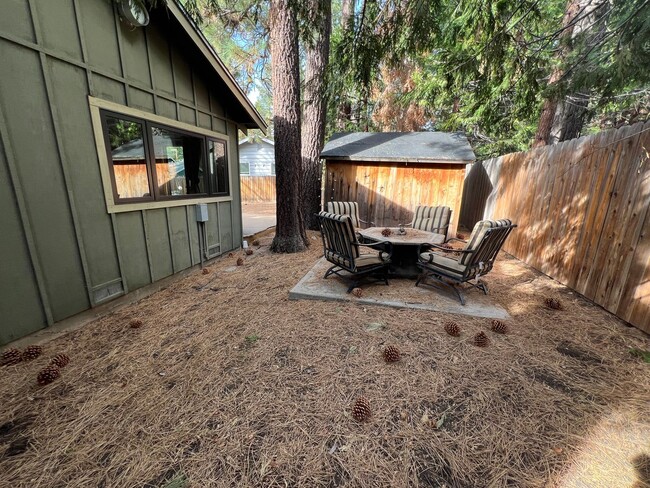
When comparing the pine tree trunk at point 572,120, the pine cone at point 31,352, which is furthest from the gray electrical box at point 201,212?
the pine tree trunk at point 572,120

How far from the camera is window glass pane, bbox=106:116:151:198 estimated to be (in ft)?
10.7

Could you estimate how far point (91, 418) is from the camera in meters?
1.74

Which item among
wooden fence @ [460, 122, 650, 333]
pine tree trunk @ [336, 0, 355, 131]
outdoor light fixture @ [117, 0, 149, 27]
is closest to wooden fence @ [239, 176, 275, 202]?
pine tree trunk @ [336, 0, 355, 131]

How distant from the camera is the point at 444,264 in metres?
3.59

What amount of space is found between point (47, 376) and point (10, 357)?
0.59 m

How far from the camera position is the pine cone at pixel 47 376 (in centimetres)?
201

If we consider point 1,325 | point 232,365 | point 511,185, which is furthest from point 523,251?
point 1,325

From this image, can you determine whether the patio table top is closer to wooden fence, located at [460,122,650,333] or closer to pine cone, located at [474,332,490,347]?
pine cone, located at [474,332,490,347]

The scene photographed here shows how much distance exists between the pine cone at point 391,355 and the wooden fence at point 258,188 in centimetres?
1485

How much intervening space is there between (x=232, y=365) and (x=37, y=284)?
2.12 meters

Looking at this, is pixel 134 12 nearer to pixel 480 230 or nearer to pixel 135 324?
pixel 135 324

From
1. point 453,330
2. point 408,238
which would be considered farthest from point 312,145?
point 453,330

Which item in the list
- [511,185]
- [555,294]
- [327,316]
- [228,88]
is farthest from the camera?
[511,185]

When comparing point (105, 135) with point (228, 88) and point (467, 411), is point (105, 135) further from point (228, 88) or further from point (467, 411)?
point (467, 411)
